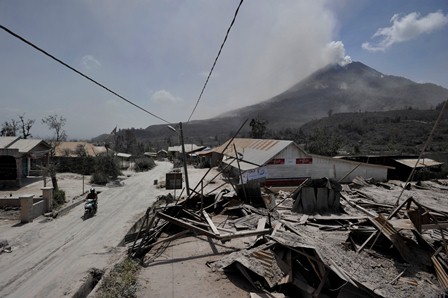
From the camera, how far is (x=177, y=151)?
244 ft

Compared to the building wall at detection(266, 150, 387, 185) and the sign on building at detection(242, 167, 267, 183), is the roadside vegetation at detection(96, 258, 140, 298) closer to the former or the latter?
the sign on building at detection(242, 167, 267, 183)

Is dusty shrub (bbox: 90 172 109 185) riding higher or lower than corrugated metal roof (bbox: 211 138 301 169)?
lower

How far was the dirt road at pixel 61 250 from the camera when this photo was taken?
9594mm

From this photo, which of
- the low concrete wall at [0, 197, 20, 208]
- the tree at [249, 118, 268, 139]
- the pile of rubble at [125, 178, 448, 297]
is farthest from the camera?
the tree at [249, 118, 268, 139]

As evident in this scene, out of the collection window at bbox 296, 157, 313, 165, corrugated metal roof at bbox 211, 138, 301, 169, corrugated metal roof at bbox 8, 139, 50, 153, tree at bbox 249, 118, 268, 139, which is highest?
→ tree at bbox 249, 118, 268, 139

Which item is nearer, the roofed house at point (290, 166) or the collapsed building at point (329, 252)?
the collapsed building at point (329, 252)

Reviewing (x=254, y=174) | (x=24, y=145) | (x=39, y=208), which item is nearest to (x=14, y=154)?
(x=24, y=145)

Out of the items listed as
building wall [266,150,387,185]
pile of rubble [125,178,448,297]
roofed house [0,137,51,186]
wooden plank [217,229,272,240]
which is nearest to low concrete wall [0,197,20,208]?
roofed house [0,137,51,186]

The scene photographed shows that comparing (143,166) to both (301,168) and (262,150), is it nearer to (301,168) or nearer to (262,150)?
(262,150)

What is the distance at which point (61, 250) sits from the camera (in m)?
12.9

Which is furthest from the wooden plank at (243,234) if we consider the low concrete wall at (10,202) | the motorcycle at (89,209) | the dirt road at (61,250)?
the low concrete wall at (10,202)

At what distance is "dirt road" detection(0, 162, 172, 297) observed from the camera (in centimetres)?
959

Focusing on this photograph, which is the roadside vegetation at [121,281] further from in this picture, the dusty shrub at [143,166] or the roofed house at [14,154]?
the dusty shrub at [143,166]

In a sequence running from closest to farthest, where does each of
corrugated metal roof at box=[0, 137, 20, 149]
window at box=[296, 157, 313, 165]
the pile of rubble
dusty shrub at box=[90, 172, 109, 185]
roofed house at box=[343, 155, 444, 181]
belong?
the pile of rubble
corrugated metal roof at box=[0, 137, 20, 149]
window at box=[296, 157, 313, 165]
dusty shrub at box=[90, 172, 109, 185]
roofed house at box=[343, 155, 444, 181]
